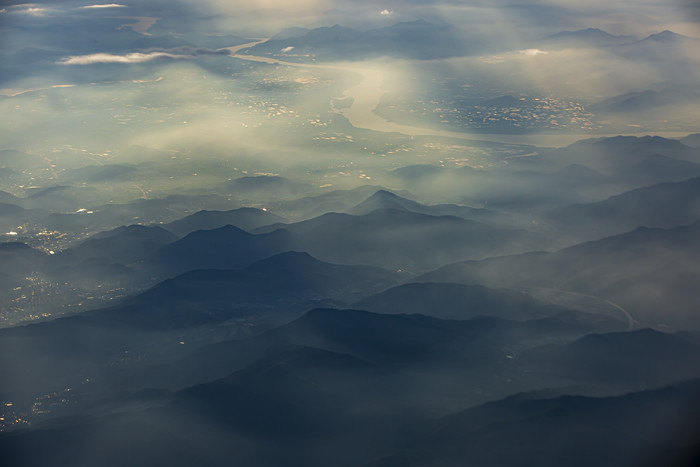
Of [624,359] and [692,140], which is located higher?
[692,140]

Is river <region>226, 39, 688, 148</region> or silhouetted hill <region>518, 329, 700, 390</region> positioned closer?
silhouetted hill <region>518, 329, 700, 390</region>

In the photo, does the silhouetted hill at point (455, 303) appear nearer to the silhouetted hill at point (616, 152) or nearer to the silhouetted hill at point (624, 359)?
the silhouetted hill at point (624, 359)

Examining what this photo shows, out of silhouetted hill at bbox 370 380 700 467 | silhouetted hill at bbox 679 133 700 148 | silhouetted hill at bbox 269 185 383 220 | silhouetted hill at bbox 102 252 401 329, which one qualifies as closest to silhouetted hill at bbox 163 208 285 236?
silhouetted hill at bbox 269 185 383 220

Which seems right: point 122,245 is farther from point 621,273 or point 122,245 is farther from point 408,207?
point 621,273

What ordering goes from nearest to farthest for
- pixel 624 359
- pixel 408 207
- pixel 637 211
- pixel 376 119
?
1. pixel 624 359
2. pixel 637 211
3. pixel 408 207
4. pixel 376 119

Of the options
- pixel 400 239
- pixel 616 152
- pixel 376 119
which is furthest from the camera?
pixel 376 119

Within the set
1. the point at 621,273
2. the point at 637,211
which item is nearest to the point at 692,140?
the point at 637,211

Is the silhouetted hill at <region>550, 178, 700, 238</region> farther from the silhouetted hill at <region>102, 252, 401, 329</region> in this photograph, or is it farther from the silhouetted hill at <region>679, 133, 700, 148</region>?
the silhouetted hill at <region>679, 133, 700, 148</region>

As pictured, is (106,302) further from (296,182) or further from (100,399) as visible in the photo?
(296,182)

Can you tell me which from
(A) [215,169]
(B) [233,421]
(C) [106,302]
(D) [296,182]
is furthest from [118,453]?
(A) [215,169]
